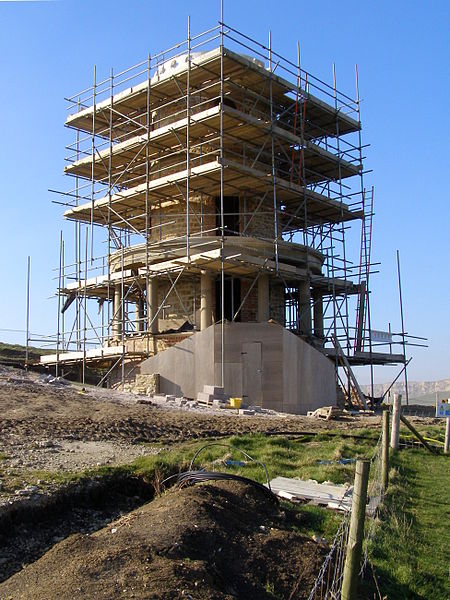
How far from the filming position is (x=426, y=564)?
675 centimetres

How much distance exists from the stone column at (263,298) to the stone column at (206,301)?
2.07 meters

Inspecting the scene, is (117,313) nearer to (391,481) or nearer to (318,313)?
(318,313)

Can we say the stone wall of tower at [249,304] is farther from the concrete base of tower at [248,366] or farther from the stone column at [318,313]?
the concrete base of tower at [248,366]

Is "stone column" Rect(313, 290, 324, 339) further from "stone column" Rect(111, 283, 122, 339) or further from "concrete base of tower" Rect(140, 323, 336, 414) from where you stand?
"stone column" Rect(111, 283, 122, 339)

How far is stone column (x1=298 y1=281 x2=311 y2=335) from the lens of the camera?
30719mm

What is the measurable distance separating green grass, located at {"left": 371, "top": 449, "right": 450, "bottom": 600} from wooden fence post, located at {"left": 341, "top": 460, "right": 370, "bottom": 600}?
1.05m

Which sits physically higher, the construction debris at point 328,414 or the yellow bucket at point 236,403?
the yellow bucket at point 236,403

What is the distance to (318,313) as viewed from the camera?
33.2 meters

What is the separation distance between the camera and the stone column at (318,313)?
3266 centimetres

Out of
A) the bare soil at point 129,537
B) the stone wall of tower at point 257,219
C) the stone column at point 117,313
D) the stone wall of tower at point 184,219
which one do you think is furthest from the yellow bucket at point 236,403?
the bare soil at point 129,537

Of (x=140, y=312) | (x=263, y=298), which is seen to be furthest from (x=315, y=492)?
(x=140, y=312)

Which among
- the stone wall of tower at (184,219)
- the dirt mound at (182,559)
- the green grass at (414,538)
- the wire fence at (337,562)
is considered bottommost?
the green grass at (414,538)

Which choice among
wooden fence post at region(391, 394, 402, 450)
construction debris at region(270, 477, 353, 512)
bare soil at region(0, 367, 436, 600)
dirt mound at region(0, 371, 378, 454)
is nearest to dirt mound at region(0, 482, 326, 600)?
bare soil at region(0, 367, 436, 600)

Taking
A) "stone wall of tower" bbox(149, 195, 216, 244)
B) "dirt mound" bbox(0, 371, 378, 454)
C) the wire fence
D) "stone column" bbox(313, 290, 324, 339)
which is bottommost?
the wire fence
